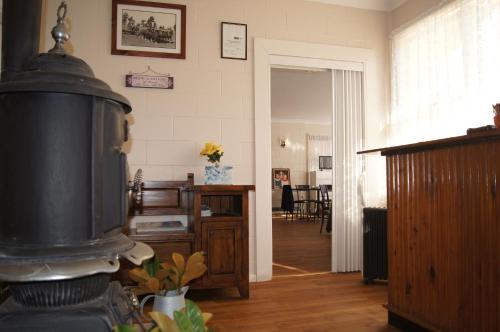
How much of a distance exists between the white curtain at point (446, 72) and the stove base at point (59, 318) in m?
2.80

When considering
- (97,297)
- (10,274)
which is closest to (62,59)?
(10,274)

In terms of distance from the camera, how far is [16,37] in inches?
56.7

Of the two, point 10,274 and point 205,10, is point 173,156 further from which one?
point 10,274

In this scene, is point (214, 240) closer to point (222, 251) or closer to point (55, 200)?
point (222, 251)

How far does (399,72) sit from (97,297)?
3.30 metres

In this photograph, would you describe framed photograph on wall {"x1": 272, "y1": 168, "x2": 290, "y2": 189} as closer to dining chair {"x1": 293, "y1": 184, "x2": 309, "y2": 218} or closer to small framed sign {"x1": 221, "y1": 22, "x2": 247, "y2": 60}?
dining chair {"x1": 293, "y1": 184, "x2": 309, "y2": 218}

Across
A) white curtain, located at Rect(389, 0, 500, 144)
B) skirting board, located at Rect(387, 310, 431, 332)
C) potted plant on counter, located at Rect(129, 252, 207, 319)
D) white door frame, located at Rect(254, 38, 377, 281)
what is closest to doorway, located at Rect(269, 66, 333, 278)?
white door frame, located at Rect(254, 38, 377, 281)

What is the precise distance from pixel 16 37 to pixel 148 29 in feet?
6.30

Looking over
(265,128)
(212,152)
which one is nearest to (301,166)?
(265,128)

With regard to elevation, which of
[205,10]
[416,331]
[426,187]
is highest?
[205,10]

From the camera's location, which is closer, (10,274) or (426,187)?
(10,274)

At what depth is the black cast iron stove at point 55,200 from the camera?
1.16 metres

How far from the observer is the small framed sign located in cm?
338

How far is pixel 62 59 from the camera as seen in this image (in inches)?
52.9
